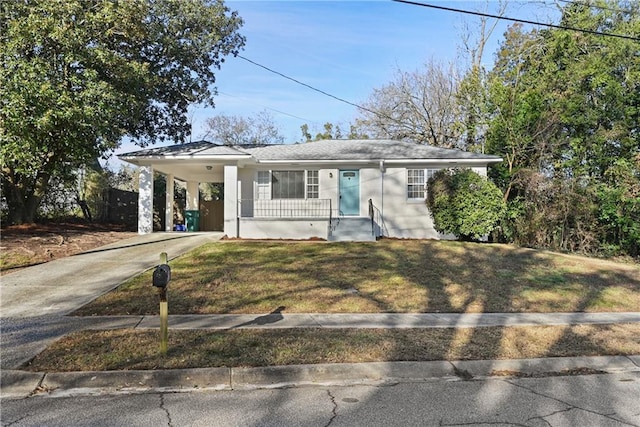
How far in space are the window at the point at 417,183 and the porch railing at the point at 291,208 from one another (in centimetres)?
321

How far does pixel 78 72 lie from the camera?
47.6 ft

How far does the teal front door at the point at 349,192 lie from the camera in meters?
17.5

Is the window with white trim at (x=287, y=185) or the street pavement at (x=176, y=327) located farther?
the window with white trim at (x=287, y=185)

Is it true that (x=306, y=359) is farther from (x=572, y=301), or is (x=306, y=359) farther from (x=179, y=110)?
(x=179, y=110)

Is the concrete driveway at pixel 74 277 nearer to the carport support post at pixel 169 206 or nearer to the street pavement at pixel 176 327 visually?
the street pavement at pixel 176 327

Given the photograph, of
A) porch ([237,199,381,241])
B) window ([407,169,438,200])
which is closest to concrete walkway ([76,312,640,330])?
porch ([237,199,381,241])

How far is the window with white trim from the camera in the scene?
57.8ft

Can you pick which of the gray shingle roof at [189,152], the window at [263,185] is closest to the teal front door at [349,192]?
the window at [263,185]

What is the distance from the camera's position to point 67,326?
6574 mm

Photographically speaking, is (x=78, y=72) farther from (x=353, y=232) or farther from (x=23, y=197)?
(x=353, y=232)

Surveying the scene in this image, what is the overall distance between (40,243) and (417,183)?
12873 millimetres

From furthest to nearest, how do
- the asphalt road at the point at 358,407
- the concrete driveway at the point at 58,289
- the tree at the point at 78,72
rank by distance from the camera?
the tree at the point at 78,72 → the concrete driveway at the point at 58,289 → the asphalt road at the point at 358,407

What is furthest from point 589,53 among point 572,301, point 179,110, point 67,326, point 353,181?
point 67,326

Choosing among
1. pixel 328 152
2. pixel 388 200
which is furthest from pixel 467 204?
pixel 328 152
